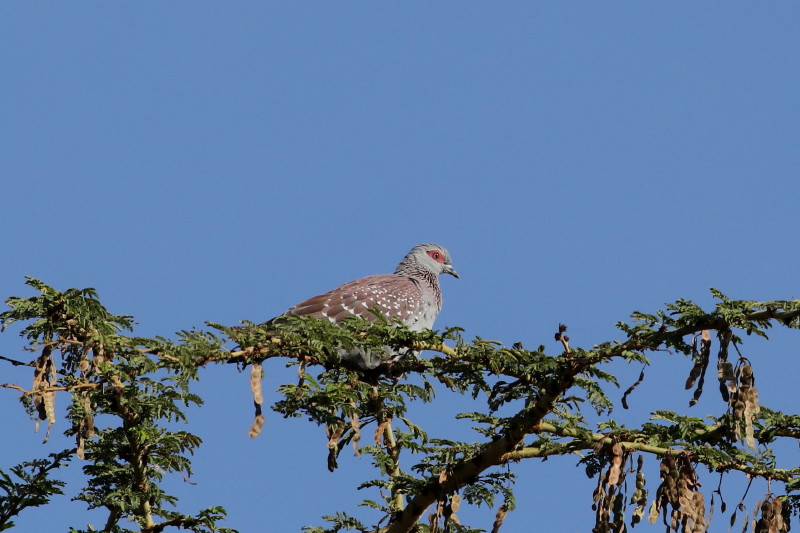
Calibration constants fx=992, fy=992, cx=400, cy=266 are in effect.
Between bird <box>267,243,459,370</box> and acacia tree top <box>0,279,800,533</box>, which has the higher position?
bird <box>267,243,459,370</box>

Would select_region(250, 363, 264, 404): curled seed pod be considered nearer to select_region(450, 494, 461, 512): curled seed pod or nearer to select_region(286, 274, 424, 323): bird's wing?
select_region(450, 494, 461, 512): curled seed pod

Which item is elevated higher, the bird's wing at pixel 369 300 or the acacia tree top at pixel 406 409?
the bird's wing at pixel 369 300

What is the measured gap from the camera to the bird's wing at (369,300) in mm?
9453

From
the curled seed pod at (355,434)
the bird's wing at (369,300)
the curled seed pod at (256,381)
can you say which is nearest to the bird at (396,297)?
the bird's wing at (369,300)

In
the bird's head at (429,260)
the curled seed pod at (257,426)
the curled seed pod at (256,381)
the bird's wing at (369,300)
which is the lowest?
the curled seed pod at (257,426)

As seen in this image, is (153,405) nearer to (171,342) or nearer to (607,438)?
(171,342)

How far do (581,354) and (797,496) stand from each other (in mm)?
1495

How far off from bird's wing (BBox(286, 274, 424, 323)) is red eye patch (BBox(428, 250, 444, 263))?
1.11 meters

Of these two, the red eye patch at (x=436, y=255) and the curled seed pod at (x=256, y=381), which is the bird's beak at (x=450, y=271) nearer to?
the red eye patch at (x=436, y=255)

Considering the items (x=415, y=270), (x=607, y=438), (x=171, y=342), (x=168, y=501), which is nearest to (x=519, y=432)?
(x=607, y=438)

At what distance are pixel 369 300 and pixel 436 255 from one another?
216 cm

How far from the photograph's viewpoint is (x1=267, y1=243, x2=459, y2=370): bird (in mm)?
9492

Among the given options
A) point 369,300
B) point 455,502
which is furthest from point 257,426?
point 369,300

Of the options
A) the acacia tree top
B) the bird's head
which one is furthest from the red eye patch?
the acacia tree top
